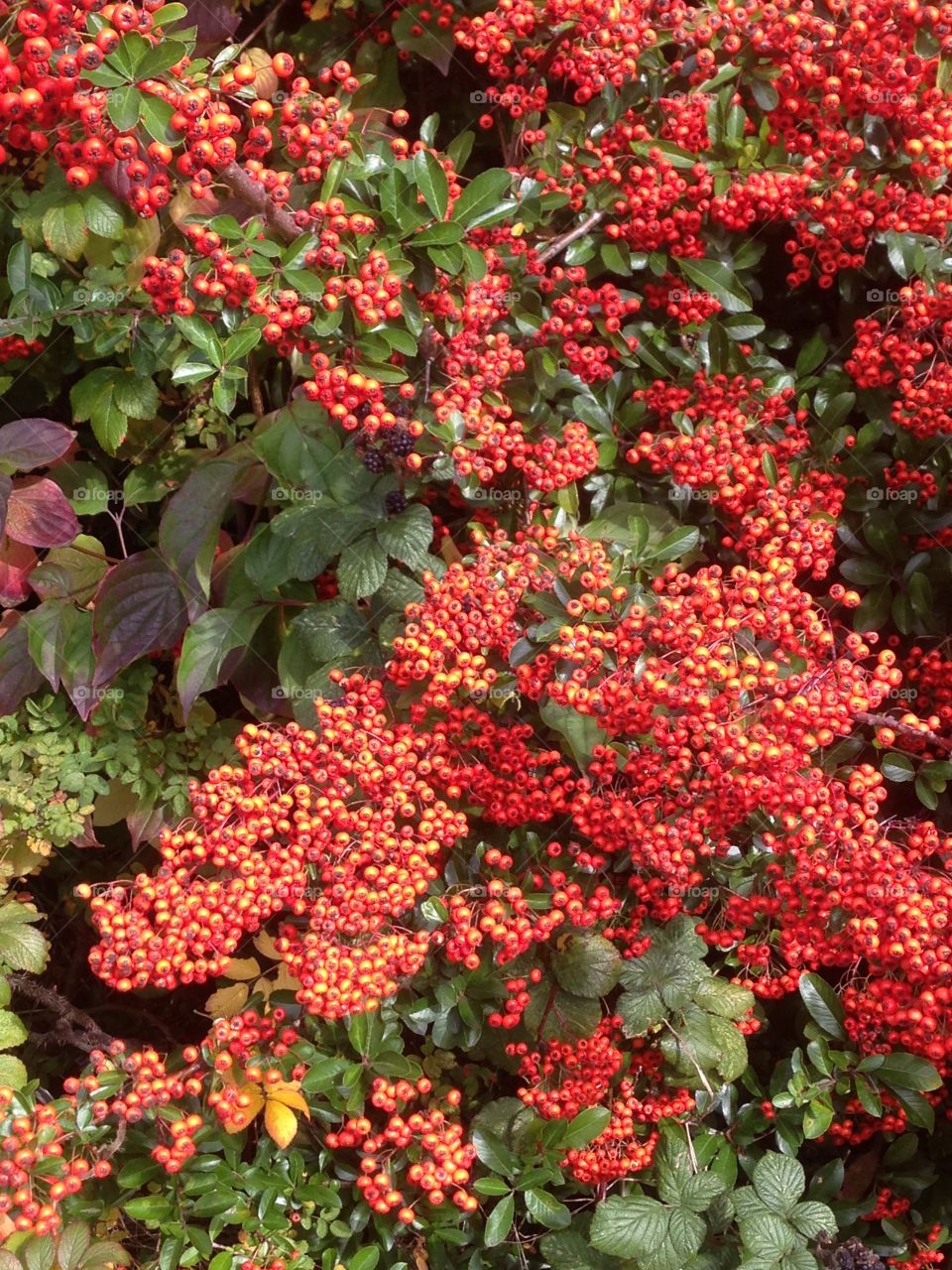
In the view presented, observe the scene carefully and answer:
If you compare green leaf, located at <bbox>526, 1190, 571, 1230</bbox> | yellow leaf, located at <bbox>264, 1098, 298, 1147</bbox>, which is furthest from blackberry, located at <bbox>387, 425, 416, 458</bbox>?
green leaf, located at <bbox>526, 1190, 571, 1230</bbox>

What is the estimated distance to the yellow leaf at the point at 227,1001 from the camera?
8.71 feet

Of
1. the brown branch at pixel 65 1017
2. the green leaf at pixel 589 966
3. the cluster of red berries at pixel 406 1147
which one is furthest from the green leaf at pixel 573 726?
the brown branch at pixel 65 1017

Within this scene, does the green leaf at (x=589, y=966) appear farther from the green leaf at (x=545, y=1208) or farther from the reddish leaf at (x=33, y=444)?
the reddish leaf at (x=33, y=444)

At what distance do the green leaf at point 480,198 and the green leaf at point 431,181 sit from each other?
105mm

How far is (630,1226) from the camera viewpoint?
7.86 ft

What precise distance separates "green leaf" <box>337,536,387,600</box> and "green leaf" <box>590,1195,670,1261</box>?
1.57m

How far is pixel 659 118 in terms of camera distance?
2.68m

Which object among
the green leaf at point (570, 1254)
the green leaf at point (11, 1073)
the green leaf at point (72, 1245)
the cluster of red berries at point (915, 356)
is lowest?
the green leaf at point (570, 1254)

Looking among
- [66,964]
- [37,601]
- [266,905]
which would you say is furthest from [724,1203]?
[37,601]

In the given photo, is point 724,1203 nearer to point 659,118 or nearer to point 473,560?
point 473,560

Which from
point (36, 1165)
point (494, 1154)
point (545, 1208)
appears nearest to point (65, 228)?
point (36, 1165)

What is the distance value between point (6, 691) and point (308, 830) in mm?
1197

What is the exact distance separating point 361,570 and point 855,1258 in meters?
2.00

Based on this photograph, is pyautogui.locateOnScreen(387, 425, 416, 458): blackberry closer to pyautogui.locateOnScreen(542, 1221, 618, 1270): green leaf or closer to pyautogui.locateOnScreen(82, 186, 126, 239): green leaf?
pyautogui.locateOnScreen(82, 186, 126, 239): green leaf
